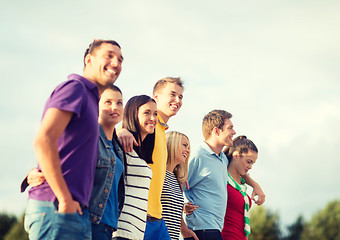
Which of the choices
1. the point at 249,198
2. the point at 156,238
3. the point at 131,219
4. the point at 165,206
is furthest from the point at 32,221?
the point at 249,198

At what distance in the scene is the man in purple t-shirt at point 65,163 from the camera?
3.19m

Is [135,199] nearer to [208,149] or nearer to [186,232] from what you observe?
[186,232]

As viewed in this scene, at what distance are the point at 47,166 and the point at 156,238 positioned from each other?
8.63 feet

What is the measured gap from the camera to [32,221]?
336 centimetres

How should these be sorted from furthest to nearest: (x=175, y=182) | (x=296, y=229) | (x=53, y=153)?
(x=296, y=229)
(x=175, y=182)
(x=53, y=153)

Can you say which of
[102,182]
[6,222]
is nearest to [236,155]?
[102,182]

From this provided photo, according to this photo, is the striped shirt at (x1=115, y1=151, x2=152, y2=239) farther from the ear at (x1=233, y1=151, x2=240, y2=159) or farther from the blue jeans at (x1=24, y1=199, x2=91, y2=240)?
the ear at (x1=233, y1=151, x2=240, y2=159)

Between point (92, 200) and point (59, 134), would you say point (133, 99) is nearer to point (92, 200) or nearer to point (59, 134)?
point (92, 200)

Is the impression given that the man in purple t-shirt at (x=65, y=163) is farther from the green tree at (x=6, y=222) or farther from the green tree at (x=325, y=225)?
the green tree at (x=325, y=225)

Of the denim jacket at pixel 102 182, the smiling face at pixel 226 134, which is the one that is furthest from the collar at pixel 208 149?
the denim jacket at pixel 102 182

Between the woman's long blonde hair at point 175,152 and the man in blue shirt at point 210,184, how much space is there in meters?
0.57

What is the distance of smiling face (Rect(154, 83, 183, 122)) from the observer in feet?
21.5

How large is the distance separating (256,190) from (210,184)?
1551 mm

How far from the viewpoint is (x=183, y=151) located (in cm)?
662
